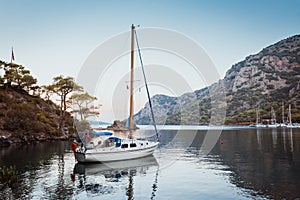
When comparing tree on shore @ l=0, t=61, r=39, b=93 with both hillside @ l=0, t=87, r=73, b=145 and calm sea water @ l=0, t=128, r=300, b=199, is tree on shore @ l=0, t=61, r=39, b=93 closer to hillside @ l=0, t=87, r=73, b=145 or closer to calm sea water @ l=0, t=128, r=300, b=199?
hillside @ l=0, t=87, r=73, b=145

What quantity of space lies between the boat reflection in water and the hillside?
28.7 metres

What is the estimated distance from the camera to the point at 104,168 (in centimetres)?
2847

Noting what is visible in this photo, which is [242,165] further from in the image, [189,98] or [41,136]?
[189,98]

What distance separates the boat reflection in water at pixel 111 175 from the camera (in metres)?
19.7

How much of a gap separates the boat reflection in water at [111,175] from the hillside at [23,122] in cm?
2875

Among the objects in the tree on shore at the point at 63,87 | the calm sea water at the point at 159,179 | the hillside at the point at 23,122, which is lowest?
the calm sea water at the point at 159,179

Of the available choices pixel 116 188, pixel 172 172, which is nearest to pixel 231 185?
pixel 172 172

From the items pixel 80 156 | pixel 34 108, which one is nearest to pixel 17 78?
pixel 34 108

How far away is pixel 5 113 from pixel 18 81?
2024cm

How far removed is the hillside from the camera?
52438mm

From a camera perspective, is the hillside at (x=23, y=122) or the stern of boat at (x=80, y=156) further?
the hillside at (x=23, y=122)

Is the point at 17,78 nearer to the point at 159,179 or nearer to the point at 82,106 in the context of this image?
the point at 82,106

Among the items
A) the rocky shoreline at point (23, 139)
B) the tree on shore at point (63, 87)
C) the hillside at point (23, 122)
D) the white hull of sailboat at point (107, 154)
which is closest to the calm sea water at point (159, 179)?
the white hull of sailboat at point (107, 154)

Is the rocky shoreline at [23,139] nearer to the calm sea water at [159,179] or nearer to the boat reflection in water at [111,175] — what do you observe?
the calm sea water at [159,179]
